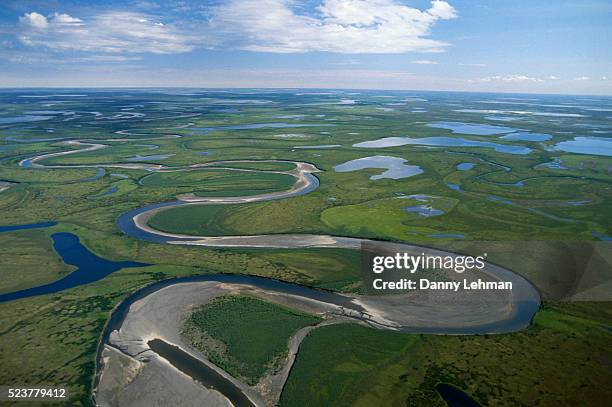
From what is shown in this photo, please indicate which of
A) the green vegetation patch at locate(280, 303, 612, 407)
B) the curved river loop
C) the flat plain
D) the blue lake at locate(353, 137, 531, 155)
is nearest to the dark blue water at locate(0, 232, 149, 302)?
the flat plain

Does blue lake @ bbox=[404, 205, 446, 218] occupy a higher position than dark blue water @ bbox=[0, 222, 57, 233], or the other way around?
blue lake @ bbox=[404, 205, 446, 218]

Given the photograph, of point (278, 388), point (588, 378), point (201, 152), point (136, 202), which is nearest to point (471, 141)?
point (201, 152)

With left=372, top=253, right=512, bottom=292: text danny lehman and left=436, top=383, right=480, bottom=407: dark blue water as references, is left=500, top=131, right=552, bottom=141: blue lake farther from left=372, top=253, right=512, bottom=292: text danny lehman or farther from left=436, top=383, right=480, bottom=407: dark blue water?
left=436, top=383, right=480, bottom=407: dark blue water

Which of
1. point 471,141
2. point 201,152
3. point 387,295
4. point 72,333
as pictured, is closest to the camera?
point 72,333

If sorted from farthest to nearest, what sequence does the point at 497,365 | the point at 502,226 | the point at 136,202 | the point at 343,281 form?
the point at 136,202 → the point at 502,226 → the point at 343,281 → the point at 497,365

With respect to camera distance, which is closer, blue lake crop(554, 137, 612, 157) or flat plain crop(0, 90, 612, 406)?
flat plain crop(0, 90, 612, 406)

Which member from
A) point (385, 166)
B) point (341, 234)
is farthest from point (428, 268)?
point (385, 166)

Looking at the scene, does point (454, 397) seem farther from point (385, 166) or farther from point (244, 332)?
point (385, 166)

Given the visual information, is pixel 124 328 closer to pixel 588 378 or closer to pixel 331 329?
pixel 331 329
